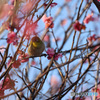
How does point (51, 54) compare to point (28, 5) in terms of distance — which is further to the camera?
point (51, 54)

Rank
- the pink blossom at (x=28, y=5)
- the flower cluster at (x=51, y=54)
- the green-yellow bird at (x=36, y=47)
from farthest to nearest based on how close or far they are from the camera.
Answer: the green-yellow bird at (x=36, y=47)
the flower cluster at (x=51, y=54)
the pink blossom at (x=28, y=5)

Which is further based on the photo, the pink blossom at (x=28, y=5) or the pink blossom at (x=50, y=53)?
the pink blossom at (x=50, y=53)

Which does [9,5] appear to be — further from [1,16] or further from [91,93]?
[91,93]

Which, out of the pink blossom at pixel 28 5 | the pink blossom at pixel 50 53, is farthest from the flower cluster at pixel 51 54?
the pink blossom at pixel 28 5

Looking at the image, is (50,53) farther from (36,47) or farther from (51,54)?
(36,47)

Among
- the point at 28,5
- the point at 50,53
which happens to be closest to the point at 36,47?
the point at 50,53

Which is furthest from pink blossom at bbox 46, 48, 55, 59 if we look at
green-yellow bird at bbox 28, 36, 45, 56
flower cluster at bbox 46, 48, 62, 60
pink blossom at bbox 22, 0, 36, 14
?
pink blossom at bbox 22, 0, 36, 14

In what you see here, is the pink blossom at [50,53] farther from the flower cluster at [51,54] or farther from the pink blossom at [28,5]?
the pink blossom at [28,5]

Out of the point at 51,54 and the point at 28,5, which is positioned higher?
the point at 28,5

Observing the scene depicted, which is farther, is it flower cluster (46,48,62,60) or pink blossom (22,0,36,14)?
flower cluster (46,48,62,60)

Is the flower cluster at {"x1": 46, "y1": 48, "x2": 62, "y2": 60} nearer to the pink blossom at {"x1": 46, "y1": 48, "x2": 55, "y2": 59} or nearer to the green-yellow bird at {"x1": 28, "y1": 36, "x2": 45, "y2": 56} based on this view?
the pink blossom at {"x1": 46, "y1": 48, "x2": 55, "y2": 59}

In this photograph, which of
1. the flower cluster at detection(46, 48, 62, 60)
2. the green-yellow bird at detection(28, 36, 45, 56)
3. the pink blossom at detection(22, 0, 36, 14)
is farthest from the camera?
the green-yellow bird at detection(28, 36, 45, 56)

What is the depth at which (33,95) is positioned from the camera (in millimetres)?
2607

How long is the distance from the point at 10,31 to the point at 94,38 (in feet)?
7.75
